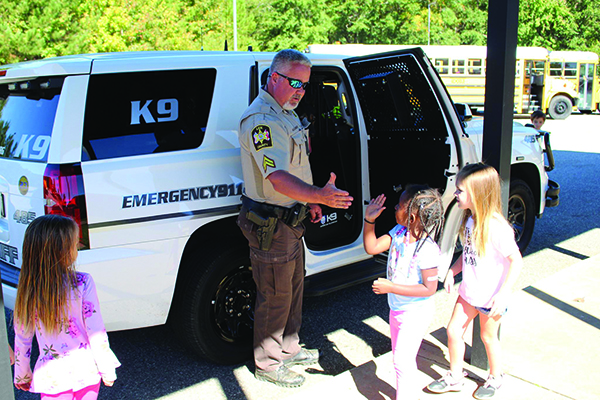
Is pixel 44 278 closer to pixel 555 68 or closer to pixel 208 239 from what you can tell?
pixel 208 239

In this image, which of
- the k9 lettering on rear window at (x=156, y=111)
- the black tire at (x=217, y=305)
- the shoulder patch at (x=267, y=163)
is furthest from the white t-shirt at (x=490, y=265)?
the k9 lettering on rear window at (x=156, y=111)

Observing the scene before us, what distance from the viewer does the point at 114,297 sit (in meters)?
3.04

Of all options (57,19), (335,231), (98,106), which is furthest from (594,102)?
(98,106)

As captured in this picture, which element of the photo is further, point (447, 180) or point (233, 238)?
point (447, 180)

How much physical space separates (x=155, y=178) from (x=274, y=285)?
937 millimetres

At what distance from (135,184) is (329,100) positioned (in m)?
1.75

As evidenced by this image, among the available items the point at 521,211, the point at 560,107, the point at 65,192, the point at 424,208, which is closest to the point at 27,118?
the point at 65,192

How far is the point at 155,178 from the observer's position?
3109 millimetres

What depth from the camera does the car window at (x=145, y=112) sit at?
3.04 metres

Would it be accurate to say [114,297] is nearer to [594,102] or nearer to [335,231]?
[335,231]

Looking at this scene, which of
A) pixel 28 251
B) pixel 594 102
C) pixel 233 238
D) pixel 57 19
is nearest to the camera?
pixel 28 251

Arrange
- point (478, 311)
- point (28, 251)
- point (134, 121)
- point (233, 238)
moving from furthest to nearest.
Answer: point (233, 238) < point (134, 121) < point (478, 311) < point (28, 251)

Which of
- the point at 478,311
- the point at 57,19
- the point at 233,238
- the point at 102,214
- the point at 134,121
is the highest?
the point at 57,19

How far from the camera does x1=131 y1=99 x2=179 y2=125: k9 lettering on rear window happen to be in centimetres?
316
